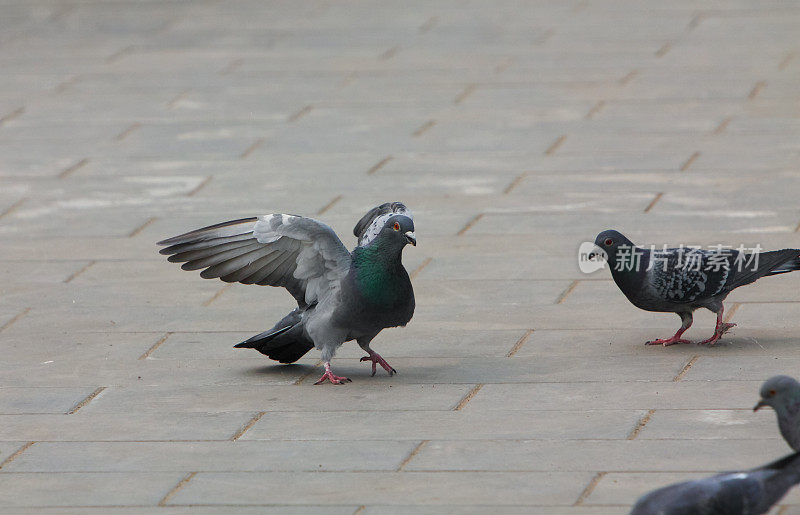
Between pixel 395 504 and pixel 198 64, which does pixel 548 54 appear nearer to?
pixel 198 64

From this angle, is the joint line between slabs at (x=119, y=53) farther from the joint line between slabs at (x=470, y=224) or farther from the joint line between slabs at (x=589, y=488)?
the joint line between slabs at (x=589, y=488)

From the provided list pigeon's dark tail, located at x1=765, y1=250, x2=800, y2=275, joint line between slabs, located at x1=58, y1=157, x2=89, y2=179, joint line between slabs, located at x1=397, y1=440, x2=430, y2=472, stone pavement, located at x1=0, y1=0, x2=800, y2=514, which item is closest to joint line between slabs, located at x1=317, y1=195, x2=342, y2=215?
stone pavement, located at x1=0, y1=0, x2=800, y2=514

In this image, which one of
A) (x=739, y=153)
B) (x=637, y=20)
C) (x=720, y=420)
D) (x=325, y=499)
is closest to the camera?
(x=325, y=499)

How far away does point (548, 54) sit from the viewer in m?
16.3

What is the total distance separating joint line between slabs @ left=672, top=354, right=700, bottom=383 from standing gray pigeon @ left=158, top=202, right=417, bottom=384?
138cm

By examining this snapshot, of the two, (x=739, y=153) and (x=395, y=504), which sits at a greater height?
(x=395, y=504)

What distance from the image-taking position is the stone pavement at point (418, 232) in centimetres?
651

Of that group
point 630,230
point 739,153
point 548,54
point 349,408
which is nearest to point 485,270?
point 630,230

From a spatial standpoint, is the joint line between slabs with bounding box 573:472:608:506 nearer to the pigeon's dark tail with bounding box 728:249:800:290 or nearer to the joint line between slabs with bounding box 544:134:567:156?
the pigeon's dark tail with bounding box 728:249:800:290

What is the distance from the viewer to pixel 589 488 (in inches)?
239

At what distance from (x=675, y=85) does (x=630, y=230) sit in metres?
4.73

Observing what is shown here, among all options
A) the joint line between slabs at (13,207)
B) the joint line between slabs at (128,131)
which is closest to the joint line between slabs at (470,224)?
the joint line between slabs at (13,207)

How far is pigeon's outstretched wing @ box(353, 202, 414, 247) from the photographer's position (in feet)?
24.6

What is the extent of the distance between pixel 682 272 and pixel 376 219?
5.34 ft
